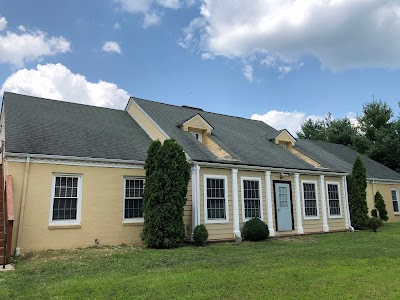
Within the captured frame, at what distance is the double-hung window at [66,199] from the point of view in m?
12.1

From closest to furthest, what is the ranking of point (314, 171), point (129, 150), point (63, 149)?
1. point (63, 149)
2. point (129, 150)
3. point (314, 171)

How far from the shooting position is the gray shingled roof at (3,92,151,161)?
1238 cm

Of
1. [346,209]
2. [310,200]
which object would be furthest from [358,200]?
[310,200]

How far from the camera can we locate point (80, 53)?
16203mm

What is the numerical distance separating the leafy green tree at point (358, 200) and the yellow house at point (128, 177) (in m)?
0.70

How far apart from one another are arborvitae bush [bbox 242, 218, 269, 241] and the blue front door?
181cm

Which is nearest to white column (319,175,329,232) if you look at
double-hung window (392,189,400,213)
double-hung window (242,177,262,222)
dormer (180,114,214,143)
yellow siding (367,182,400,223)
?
double-hung window (242,177,262,222)

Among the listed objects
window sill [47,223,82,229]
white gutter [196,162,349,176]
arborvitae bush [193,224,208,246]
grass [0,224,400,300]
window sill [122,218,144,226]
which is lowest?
grass [0,224,400,300]

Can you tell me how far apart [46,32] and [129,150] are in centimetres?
592

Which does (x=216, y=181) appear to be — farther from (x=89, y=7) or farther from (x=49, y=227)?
(x=89, y=7)

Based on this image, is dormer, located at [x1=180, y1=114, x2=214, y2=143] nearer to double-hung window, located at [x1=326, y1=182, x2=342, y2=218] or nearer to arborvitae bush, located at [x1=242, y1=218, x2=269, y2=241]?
arborvitae bush, located at [x1=242, y1=218, x2=269, y2=241]

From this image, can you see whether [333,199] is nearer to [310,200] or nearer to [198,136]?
[310,200]

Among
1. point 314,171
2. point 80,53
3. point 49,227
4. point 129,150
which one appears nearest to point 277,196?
point 314,171

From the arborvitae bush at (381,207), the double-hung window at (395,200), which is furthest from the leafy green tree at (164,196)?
the double-hung window at (395,200)
